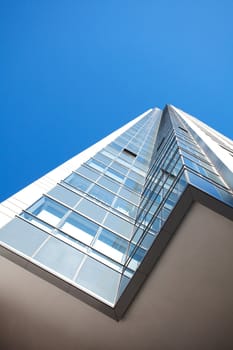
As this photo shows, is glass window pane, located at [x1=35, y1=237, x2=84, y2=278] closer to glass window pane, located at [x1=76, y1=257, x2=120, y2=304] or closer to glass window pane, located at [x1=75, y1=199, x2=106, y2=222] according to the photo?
glass window pane, located at [x1=76, y1=257, x2=120, y2=304]

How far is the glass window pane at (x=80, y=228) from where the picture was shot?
369 inches

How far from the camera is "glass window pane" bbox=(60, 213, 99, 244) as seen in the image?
9.38m

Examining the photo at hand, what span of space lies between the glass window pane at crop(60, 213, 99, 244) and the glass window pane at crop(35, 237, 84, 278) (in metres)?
0.83

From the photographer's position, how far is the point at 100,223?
35.9 feet

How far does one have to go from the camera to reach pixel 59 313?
7121 millimetres

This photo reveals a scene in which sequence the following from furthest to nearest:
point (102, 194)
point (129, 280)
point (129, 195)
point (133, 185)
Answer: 1. point (133, 185)
2. point (129, 195)
3. point (102, 194)
4. point (129, 280)

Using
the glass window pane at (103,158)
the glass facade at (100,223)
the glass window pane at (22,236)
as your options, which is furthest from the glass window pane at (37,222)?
the glass window pane at (103,158)

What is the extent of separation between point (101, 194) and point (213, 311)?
25.2 ft

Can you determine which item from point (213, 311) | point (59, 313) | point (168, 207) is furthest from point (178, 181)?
point (59, 313)

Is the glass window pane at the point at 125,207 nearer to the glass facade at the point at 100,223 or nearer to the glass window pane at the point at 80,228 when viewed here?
the glass facade at the point at 100,223

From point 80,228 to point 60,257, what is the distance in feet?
6.82

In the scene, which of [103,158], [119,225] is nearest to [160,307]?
[119,225]

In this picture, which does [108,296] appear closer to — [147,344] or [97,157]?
[147,344]

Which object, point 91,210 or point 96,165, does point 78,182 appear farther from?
point 96,165
